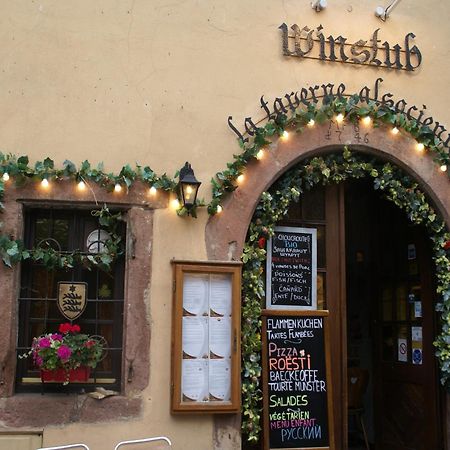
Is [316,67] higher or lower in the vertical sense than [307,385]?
higher

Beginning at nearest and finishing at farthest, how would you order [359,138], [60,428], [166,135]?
[60,428] < [166,135] < [359,138]

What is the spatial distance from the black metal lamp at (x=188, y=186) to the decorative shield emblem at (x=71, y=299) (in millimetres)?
1118

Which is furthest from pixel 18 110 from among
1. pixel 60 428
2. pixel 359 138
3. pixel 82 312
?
pixel 359 138

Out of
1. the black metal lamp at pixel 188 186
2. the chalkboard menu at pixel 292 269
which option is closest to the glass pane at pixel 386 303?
the chalkboard menu at pixel 292 269

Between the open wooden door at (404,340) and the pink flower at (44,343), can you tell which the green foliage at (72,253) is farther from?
the open wooden door at (404,340)

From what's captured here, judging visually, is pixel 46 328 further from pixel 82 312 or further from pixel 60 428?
pixel 60 428

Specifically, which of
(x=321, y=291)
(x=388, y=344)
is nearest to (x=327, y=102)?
(x=321, y=291)

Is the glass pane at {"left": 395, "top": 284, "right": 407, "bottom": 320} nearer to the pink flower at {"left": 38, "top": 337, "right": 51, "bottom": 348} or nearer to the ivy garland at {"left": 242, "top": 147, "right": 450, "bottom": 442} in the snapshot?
the ivy garland at {"left": 242, "top": 147, "right": 450, "bottom": 442}

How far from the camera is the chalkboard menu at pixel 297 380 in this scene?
5645 millimetres

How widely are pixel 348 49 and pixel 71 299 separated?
11.3 ft

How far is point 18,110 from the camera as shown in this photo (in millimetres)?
5395

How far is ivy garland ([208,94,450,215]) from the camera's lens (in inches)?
219

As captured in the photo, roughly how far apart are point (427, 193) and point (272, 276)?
1.68 m

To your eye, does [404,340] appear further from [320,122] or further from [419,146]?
[320,122]
